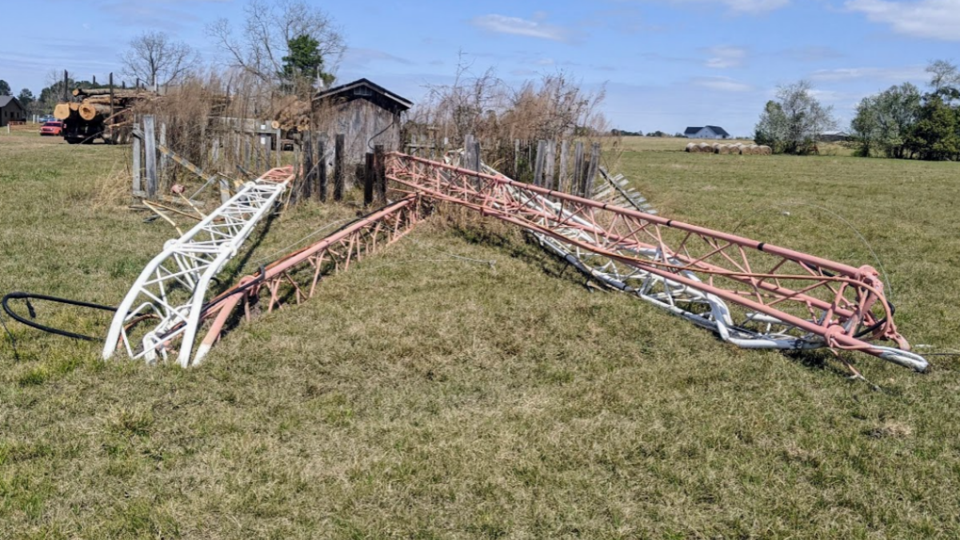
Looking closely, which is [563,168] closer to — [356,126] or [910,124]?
[356,126]

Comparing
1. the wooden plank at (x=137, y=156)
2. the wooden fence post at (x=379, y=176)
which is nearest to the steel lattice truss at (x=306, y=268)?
the wooden fence post at (x=379, y=176)

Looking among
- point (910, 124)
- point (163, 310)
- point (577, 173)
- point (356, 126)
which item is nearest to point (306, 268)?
point (163, 310)

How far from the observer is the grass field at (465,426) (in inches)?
146

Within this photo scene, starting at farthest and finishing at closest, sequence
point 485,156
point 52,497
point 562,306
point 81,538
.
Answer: point 485,156, point 562,306, point 52,497, point 81,538

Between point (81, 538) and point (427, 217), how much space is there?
7.94 metres

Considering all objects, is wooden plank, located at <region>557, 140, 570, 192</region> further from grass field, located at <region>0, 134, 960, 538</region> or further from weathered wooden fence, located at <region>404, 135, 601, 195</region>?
grass field, located at <region>0, 134, 960, 538</region>

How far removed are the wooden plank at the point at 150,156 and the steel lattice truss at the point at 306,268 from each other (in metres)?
4.56

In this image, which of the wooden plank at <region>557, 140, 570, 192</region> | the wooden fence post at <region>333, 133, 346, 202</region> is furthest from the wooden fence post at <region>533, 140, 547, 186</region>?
the wooden fence post at <region>333, 133, 346, 202</region>

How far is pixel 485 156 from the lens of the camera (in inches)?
529

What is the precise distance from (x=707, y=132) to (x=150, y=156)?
13563 centimetres

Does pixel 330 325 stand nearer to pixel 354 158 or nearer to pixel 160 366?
pixel 160 366

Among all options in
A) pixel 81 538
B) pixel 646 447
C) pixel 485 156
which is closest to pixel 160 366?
pixel 81 538

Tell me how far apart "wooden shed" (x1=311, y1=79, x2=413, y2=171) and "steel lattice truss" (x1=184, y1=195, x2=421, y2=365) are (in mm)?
3588

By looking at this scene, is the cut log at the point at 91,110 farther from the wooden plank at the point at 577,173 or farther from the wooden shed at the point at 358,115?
the wooden plank at the point at 577,173
